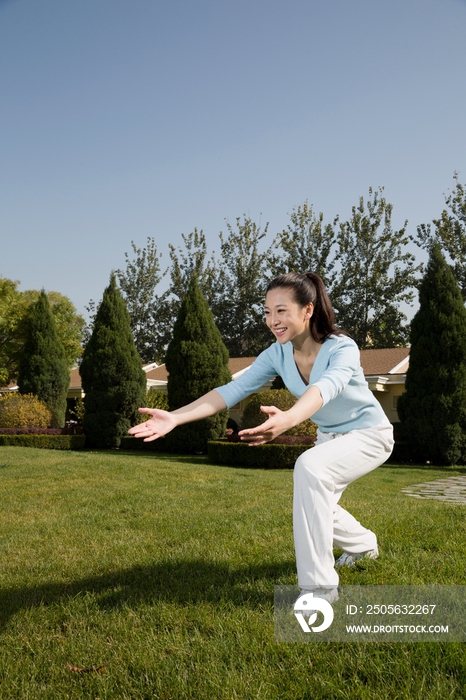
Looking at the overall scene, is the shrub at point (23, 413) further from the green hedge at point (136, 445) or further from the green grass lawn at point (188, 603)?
the green grass lawn at point (188, 603)

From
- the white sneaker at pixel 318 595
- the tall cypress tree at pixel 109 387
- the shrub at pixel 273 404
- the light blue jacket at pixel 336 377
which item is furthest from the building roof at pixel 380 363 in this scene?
the white sneaker at pixel 318 595

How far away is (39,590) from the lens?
13.8ft

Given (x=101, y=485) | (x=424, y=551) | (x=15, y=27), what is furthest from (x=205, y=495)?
(x=15, y=27)

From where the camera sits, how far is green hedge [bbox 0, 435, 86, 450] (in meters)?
20.6

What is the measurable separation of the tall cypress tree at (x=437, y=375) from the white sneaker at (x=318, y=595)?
1589cm

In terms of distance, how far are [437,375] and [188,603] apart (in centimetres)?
1623

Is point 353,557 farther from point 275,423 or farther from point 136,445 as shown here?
point 136,445

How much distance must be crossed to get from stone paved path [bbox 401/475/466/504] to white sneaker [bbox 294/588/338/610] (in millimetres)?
6984

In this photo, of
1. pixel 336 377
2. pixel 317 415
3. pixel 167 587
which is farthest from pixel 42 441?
pixel 336 377

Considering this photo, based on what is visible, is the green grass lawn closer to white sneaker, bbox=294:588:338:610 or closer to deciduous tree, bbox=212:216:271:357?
white sneaker, bbox=294:588:338:610

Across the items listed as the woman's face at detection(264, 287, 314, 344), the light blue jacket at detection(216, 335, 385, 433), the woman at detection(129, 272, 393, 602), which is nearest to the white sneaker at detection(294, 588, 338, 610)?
the woman at detection(129, 272, 393, 602)

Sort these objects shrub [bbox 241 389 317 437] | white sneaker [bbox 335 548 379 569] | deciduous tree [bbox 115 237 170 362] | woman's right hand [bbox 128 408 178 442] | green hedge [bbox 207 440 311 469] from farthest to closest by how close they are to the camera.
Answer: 1. deciduous tree [bbox 115 237 170 362]
2. shrub [bbox 241 389 317 437]
3. green hedge [bbox 207 440 311 469]
4. white sneaker [bbox 335 548 379 569]
5. woman's right hand [bbox 128 408 178 442]

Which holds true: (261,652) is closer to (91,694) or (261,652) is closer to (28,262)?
(91,694)

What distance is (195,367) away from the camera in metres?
21.5
